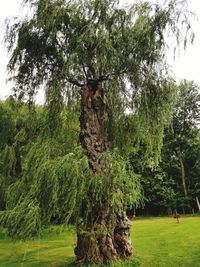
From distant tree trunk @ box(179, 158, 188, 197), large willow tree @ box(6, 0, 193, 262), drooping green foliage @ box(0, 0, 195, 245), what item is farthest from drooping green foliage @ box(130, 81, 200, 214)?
large willow tree @ box(6, 0, 193, 262)

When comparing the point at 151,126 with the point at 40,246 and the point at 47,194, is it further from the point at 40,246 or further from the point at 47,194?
the point at 40,246

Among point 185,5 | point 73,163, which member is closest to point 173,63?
point 185,5

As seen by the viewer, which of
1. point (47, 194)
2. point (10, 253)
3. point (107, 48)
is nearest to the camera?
point (47, 194)

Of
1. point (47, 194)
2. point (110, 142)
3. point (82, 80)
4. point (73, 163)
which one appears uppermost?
point (82, 80)

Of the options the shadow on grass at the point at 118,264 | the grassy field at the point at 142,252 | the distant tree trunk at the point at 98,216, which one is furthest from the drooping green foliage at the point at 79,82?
the shadow on grass at the point at 118,264

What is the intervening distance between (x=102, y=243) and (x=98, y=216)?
0.93 meters

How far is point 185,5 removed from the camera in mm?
11805

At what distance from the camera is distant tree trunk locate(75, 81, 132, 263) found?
37.5ft

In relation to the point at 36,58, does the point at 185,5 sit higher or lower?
higher

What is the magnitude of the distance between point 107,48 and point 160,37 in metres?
1.91

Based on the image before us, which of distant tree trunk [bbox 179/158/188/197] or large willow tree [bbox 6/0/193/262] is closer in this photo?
large willow tree [bbox 6/0/193/262]

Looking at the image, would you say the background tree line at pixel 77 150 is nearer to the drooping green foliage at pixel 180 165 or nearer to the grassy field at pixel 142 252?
the drooping green foliage at pixel 180 165

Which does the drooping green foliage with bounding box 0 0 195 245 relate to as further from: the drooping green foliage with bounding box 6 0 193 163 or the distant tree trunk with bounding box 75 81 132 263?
the distant tree trunk with bounding box 75 81 132 263

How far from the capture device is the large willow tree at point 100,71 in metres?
11.6
